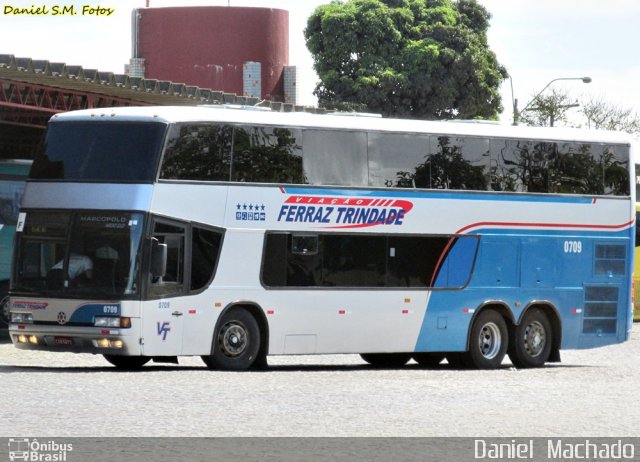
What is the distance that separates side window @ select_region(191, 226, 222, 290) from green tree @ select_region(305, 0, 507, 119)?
49.7m

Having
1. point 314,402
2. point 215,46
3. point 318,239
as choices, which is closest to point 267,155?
point 318,239

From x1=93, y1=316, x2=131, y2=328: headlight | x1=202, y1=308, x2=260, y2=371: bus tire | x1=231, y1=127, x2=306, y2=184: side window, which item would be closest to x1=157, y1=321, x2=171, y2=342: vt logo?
x1=93, y1=316, x2=131, y2=328: headlight

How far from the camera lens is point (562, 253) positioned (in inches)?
1019

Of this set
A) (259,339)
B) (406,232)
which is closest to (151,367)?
(259,339)

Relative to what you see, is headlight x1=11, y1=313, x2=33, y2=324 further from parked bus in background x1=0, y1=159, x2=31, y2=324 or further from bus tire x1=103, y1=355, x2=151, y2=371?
parked bus in background x1=0, y1=159, x2=31, y2=324

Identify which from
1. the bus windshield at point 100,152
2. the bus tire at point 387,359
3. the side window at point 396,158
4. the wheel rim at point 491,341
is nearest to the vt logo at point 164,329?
the bus windshield at point 100,152

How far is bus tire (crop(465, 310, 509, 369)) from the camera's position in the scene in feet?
81.6

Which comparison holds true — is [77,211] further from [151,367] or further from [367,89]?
[367,89]

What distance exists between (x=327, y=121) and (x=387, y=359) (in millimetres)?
5125

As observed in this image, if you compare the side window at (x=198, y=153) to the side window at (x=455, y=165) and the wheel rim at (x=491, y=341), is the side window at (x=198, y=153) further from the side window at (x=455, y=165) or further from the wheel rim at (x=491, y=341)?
the wheel rim at (x=491, y=341)

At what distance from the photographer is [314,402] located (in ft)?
54.9

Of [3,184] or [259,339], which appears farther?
[3,184]
